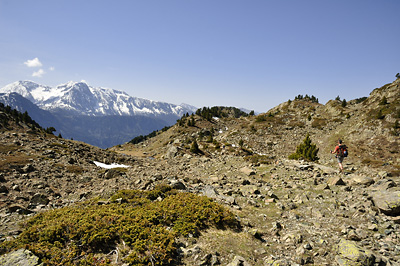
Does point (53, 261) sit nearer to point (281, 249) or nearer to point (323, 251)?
point (281, 249)

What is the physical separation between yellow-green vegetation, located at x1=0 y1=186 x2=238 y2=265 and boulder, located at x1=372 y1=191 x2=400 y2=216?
8.11m

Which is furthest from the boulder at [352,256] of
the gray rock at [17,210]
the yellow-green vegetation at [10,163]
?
the yellow-green vegetation at [10,163]

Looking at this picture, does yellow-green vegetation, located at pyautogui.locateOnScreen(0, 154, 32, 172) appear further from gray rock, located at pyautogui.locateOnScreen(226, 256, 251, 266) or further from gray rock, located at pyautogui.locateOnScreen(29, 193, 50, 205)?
gray rock, located at pyautogui.locateOnScreen(226, 256, 251, 266)

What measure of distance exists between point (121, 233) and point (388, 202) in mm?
14126

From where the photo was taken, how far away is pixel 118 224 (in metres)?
8.87

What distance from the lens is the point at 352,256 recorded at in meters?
7.05

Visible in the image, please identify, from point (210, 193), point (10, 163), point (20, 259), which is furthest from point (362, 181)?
point (10, 163)

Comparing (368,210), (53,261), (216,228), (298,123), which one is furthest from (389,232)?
(298,123)

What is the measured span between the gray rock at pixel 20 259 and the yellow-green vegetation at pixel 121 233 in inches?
7.6

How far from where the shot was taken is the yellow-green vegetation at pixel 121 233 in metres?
7.09

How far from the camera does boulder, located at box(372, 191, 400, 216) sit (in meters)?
9.73

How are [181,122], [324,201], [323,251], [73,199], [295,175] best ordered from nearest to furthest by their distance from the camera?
[323,251], [324,201], [73,199], [295,175], [181,122]

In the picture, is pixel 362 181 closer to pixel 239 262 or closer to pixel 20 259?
pixel 239 262

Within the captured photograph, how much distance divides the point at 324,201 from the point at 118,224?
43.8ft
